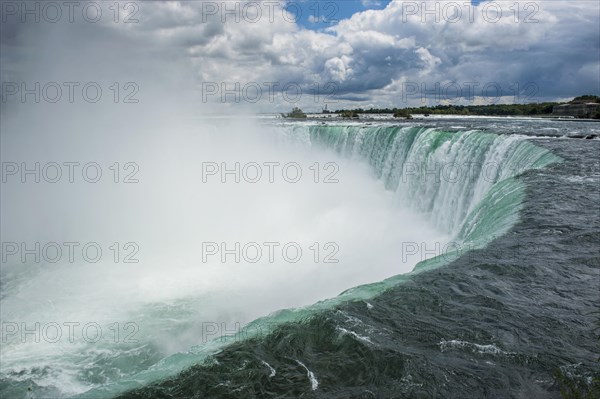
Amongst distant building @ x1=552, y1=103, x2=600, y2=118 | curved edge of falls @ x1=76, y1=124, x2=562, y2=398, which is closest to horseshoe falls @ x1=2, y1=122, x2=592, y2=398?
curved edge of falls @ x1=76, y1=124, x2=562, y2=398

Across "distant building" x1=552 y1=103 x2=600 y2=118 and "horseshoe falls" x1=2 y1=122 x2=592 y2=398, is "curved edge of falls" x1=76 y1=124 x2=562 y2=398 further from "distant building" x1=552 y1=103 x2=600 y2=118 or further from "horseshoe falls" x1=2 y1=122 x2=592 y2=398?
"distant building" x1=552 y1=103 x2=600 y2=118

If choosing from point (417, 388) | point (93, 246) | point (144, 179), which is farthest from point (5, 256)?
point (417, 388)

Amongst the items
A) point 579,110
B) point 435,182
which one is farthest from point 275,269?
point 579,110

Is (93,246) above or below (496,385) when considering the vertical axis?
below

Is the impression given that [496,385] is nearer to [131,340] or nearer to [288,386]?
[288,386]

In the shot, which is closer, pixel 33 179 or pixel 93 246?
pixel 93 246

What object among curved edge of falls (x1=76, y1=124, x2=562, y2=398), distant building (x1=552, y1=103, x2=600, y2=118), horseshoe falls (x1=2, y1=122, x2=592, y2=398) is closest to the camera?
horseshoe falls (x1=2, y1=122, x2=592, y2=398)
